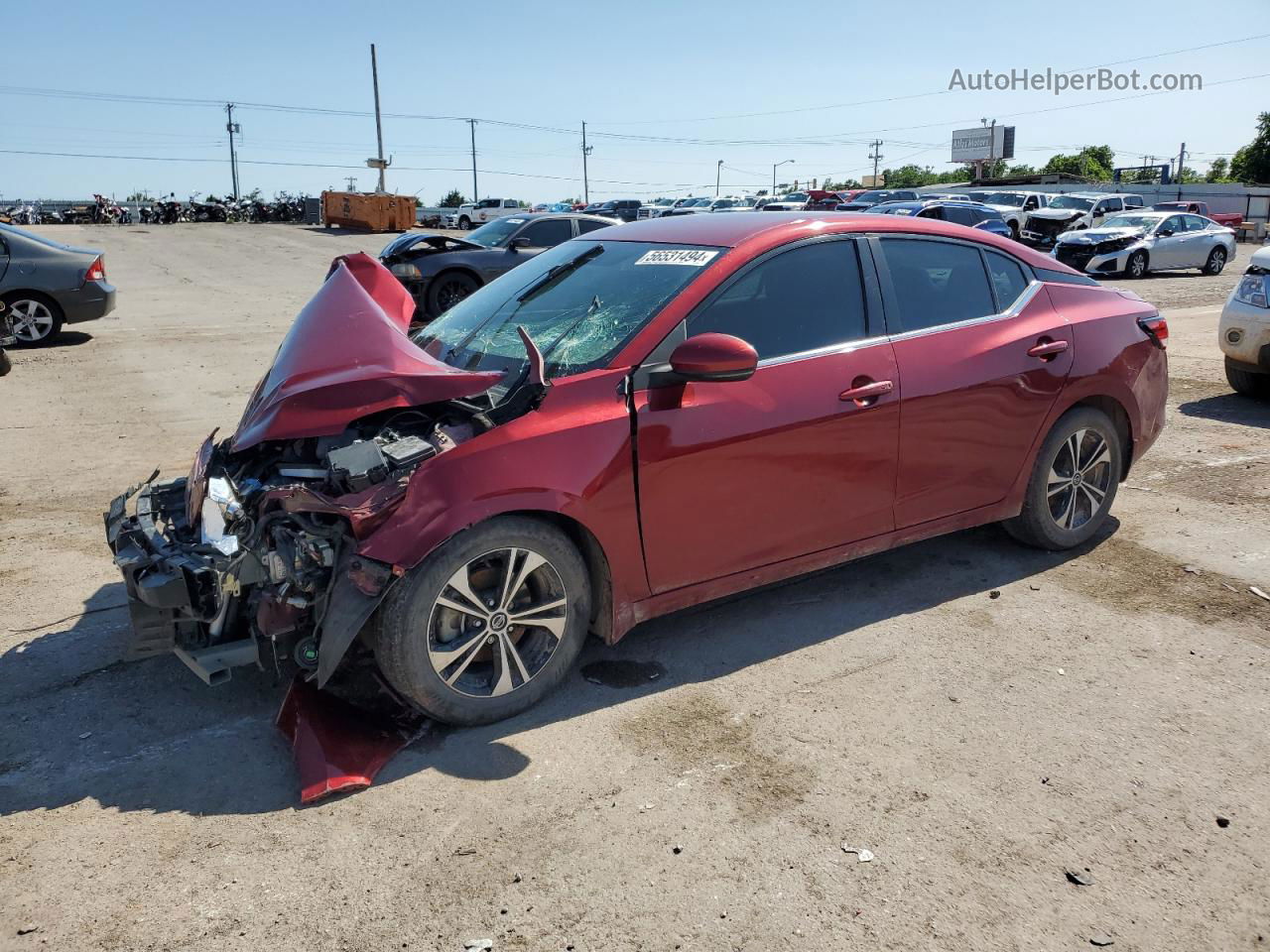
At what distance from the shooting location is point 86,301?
12.3 metres

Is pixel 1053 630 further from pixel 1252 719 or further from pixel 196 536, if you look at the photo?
pixel 196 536

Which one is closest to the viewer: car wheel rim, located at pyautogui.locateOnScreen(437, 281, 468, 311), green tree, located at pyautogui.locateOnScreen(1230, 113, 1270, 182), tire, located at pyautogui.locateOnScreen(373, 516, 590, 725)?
tire, located at pyautogui.locateOnScreen(373, 516, 590, 725)

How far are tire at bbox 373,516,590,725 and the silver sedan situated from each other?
859 inches

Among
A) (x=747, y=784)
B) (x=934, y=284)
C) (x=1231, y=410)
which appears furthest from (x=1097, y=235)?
(x=747, y=784)

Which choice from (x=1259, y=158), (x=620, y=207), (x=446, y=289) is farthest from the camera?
(x=1259, y=158)

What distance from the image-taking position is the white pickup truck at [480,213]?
48.2 metres

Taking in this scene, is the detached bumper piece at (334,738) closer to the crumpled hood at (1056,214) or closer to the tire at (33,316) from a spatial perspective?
the tire at (33,316)

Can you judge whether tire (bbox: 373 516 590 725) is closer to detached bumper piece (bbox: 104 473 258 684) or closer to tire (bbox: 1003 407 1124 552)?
detached bumper piece (bbox: 104 473 258 684)

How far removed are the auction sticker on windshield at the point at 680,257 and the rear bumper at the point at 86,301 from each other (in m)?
10.5

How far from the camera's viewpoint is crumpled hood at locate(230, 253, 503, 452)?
349 cm

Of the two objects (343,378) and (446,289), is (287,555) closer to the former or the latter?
(343,378)

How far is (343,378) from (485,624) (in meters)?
1.00

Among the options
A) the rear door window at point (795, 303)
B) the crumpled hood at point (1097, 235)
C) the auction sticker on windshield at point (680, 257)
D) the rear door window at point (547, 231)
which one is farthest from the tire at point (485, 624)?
the crumpled hood at point (1097, 235)

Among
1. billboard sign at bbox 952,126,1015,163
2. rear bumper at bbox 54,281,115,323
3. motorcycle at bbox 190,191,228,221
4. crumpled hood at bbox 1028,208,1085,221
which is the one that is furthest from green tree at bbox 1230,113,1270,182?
rear bumper at bbox 54,281,115,323
